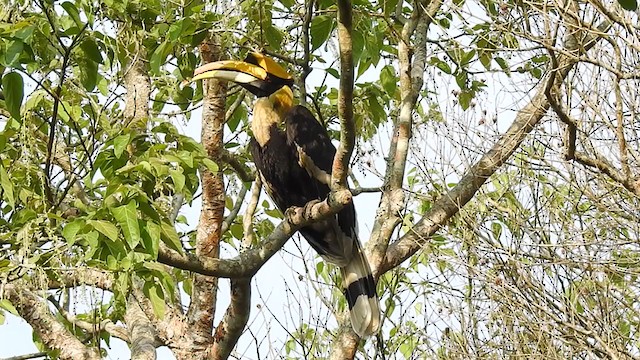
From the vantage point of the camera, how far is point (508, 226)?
3084 mm

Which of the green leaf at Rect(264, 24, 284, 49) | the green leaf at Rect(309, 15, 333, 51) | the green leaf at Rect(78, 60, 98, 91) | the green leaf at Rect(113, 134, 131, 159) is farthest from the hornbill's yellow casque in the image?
the green leaf at Rect(113, 134, 131, 159)

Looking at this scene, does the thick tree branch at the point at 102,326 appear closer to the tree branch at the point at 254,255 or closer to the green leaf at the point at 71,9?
the tree branch at the point at 254,255

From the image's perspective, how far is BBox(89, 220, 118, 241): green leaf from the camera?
1.98 m

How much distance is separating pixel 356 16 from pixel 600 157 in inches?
34.8

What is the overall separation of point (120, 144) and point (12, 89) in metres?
0.36

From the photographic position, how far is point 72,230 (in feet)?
6.61

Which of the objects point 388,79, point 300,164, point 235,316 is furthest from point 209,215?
point 388,79

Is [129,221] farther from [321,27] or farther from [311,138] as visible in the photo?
[311,138]

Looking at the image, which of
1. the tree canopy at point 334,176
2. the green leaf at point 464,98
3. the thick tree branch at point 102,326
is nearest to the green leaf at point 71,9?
the tree canopy at point 334,176

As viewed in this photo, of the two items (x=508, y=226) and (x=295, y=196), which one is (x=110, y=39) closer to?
(x=295, y=196)

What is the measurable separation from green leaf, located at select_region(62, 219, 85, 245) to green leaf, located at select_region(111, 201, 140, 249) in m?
0.08

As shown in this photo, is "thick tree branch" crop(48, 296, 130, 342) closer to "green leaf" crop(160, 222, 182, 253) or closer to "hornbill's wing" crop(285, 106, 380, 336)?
"hornbill's wing" crop(285, 106, 380, 336)

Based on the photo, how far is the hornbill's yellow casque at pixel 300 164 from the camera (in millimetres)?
3404

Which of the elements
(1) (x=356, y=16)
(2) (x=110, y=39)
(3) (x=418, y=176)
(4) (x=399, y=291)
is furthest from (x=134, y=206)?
(4) (x=399, y=291)
